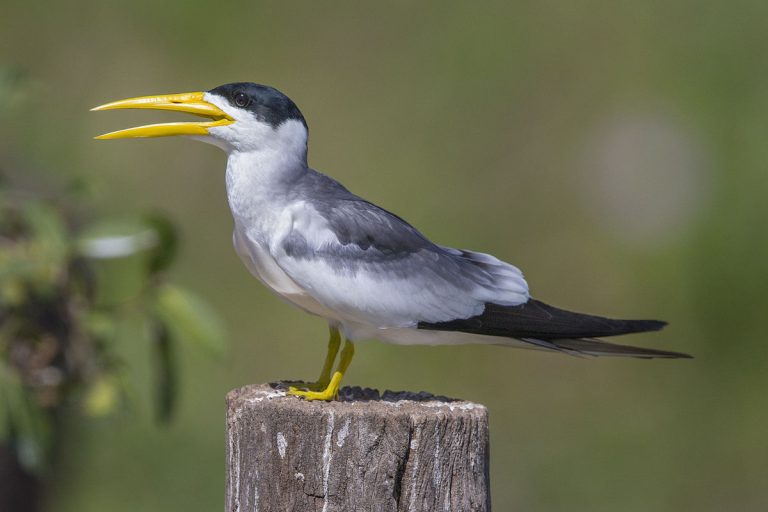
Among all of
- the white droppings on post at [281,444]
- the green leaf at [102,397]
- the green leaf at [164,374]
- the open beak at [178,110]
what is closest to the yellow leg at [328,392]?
the white droppings on post at [281,444]

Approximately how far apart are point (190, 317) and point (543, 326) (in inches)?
58.5

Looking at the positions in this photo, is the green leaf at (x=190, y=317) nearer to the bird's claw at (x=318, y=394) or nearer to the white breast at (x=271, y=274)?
the white breast at (x=271, y=274)

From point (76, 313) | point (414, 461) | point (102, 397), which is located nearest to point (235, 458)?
point (414, 461)

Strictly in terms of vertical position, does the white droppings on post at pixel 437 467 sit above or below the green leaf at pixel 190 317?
below

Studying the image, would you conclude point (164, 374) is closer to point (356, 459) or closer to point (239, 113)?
point (239, 113)

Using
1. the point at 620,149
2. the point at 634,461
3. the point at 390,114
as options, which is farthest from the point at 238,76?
the point at 634,461

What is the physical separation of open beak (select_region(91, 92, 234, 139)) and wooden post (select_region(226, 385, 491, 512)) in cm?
93

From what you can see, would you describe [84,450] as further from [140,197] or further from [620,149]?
[620,149]

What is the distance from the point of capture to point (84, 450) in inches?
276

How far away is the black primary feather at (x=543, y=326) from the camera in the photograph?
3.50 m

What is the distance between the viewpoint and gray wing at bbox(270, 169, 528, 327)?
3.37 metres

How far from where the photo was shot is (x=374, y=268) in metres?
3.49

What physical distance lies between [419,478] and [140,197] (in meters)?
6.06

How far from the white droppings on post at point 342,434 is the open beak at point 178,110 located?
1088mm
